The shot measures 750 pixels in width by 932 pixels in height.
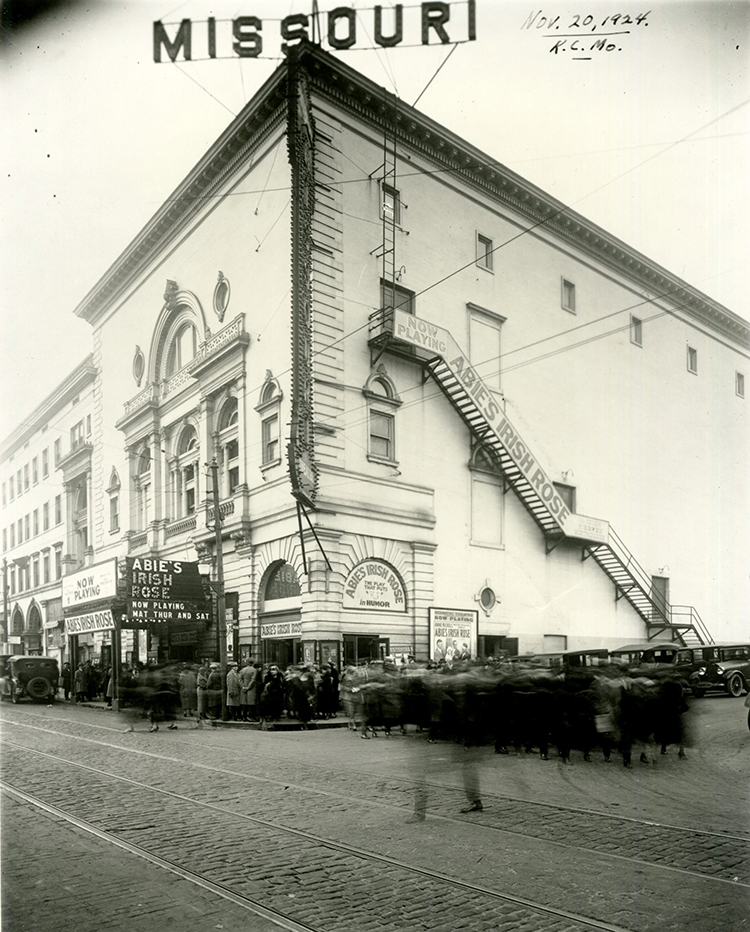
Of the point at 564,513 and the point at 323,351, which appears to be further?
the point at 323,351

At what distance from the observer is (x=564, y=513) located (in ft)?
46.5

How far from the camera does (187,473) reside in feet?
55.5

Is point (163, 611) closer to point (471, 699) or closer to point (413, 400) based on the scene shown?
point (413, 400)

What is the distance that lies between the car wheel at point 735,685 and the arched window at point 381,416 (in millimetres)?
13871

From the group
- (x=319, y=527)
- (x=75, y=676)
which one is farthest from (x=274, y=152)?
(x=75, y=676)

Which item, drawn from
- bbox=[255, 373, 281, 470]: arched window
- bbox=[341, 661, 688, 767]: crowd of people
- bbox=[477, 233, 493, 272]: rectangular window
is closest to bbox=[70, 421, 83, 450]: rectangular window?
bbox=[255, 373, 281, 470]: arched window

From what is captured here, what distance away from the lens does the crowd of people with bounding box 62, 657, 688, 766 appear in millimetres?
10969

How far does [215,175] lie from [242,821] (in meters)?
8.53

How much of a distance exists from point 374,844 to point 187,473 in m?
10.6

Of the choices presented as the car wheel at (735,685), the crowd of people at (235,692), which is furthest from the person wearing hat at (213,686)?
the car wheel at (735,685)

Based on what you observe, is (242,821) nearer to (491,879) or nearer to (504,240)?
(491,879)

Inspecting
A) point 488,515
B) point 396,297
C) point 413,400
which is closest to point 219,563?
point 488,515

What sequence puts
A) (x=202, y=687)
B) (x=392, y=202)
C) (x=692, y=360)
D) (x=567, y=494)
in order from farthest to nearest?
(x=202, y=687) → (x=392, y=202) → (x=567, y=494) → (x=692, y=360)

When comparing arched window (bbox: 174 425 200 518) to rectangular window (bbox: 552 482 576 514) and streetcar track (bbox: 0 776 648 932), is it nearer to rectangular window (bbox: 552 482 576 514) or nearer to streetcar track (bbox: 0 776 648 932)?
rectangular window (bbox: 552 482 576 514)
